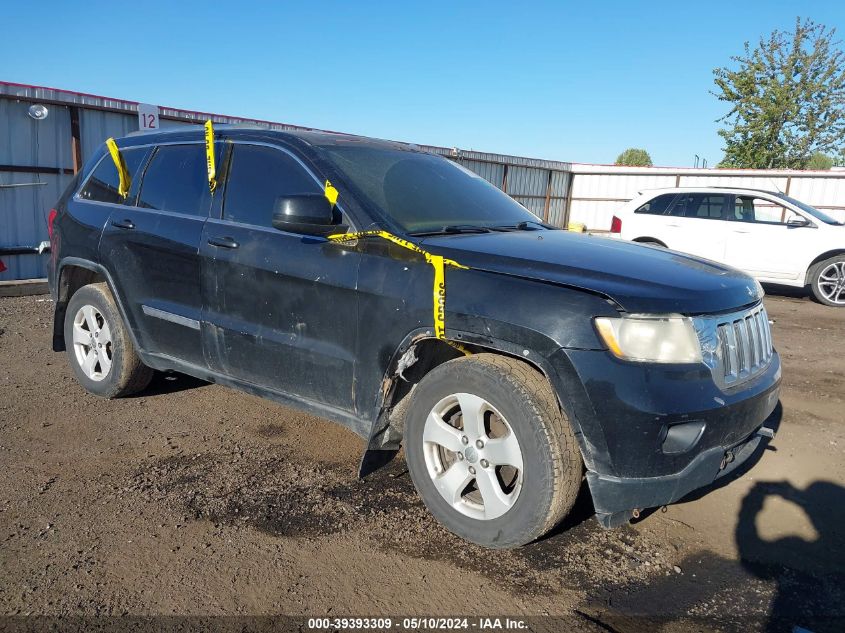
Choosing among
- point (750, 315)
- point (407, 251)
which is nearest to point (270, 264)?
point (407, 251)

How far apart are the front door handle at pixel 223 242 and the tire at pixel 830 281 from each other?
961 cm

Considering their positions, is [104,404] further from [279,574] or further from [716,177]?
[716,177]

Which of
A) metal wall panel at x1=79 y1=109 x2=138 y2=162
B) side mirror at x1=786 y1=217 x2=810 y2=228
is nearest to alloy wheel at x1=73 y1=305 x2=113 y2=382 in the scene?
metal wall panel at x1=79 y1=109 x2=138 y2=162

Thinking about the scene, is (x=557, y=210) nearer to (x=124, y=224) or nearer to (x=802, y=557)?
(x=124, y=224)

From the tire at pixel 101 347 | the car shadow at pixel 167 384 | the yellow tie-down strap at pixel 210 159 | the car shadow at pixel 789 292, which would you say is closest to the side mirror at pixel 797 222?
the car shadow at pixel 789 292

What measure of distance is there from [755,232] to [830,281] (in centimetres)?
131

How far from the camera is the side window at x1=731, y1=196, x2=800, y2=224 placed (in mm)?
10352

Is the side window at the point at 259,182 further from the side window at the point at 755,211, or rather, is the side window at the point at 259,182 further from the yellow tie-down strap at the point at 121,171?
the side window at the point at 755,211

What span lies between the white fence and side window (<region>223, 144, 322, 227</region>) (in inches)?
630

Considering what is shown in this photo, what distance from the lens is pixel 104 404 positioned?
4.62 metres

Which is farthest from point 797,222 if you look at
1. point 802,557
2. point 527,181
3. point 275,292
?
point 527,181

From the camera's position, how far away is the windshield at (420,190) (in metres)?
3.39

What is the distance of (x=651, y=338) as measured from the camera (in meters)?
2.57

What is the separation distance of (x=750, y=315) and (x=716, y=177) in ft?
61.9
